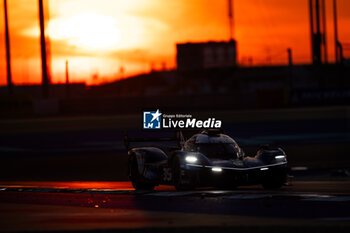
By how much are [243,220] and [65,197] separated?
489 centimetres

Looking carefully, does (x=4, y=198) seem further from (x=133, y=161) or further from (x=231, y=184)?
(x=231, y=184)

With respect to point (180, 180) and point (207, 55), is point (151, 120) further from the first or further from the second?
point (207, 55)

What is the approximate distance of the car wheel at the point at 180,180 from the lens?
14.9 meters

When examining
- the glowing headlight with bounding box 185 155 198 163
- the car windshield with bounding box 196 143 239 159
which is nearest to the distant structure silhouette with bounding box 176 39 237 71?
the car windshield with bounding box 196 143 239 159

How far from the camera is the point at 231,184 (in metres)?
14.8

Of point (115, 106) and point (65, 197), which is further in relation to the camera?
point (115, 106)

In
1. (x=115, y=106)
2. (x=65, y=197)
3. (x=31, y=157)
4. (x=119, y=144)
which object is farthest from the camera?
(x=115, y=106)

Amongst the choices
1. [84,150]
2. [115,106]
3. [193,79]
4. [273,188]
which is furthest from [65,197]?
[193,79]

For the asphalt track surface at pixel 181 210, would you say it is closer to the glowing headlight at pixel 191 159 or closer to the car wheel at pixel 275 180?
the car wheel at pixel 275 180

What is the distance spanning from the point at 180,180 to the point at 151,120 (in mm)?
1359

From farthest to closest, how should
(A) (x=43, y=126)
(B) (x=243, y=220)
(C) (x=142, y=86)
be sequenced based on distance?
(C) (x=142, y=86) → (A) (x=43, y=126) → (B) (x=243, y=220)

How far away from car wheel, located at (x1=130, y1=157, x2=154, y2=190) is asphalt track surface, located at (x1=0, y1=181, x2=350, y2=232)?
50cm

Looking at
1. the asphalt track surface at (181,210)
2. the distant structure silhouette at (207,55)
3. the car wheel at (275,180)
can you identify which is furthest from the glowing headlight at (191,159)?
the distant structure silhouette at (207,55)

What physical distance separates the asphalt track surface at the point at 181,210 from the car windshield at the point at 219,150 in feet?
2.16
